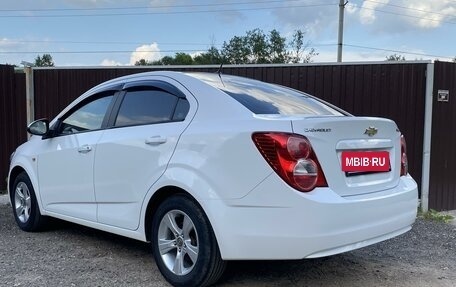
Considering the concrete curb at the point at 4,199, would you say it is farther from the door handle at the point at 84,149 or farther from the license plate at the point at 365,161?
the license plate at the point at 365,161

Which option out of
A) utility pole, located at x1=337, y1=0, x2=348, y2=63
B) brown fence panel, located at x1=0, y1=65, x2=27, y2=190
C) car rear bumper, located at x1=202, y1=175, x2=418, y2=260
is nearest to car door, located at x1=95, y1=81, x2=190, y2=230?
car rear bumper, located at x1=202, y1=175, x2=418, y2=260

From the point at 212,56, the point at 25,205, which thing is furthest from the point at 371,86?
the point at 212,56

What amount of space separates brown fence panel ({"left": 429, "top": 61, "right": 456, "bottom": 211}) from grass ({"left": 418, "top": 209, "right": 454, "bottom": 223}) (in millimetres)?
273

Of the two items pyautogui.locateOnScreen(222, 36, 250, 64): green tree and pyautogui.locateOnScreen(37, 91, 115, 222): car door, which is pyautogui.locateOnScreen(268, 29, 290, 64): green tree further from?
pyautogui.locateOnScreen(37, 91, 115, 222): car door

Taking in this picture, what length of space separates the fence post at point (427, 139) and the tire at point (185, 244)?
4.70 metres

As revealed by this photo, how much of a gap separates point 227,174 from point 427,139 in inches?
190

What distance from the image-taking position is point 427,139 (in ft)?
24.2

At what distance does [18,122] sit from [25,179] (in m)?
3.72

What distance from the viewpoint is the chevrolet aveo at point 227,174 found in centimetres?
335

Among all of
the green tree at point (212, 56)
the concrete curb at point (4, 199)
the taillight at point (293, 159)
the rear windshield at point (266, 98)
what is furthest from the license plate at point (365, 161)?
the green tree at point (212, 56)

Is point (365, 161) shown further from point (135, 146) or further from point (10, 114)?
point (10, 114)

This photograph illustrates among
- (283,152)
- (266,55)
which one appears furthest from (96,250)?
(266,55)

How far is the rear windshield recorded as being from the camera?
3.91 m

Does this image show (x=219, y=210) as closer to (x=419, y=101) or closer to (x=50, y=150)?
(x=50, y=150)
